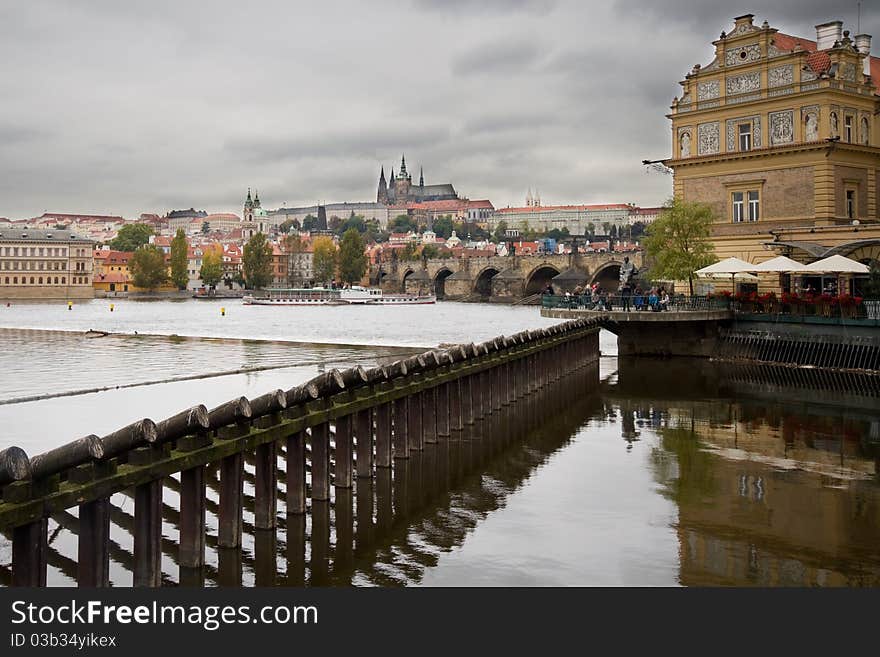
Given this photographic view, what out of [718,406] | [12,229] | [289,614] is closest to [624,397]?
[718,406]

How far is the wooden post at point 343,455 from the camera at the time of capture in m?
15.8

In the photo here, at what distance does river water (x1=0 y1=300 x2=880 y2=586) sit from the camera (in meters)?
12.0

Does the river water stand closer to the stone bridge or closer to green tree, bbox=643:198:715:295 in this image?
A: green tree, bbox=643:198:715:295

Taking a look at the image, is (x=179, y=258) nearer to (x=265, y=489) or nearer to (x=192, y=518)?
(x=265, y=489)

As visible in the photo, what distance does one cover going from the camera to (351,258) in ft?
600

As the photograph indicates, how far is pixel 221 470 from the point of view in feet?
39.4

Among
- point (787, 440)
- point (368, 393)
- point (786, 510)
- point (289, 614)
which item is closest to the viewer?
point (289, 614)

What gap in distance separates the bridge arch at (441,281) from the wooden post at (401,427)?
562 feet

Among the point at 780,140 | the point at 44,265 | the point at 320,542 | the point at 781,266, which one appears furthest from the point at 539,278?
the point at 320,542

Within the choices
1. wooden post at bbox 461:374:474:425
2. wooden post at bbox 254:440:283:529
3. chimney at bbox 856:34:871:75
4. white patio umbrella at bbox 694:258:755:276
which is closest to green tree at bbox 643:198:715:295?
white patio umbrella at bbox 694:258:755:276

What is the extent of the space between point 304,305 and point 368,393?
134548mm

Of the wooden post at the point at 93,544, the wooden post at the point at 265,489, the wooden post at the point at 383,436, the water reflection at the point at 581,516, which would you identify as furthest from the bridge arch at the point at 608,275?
the wooden post at the point at 93,544

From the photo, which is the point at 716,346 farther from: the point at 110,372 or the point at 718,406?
the point at 110,372

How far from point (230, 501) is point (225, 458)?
1.93 ft
